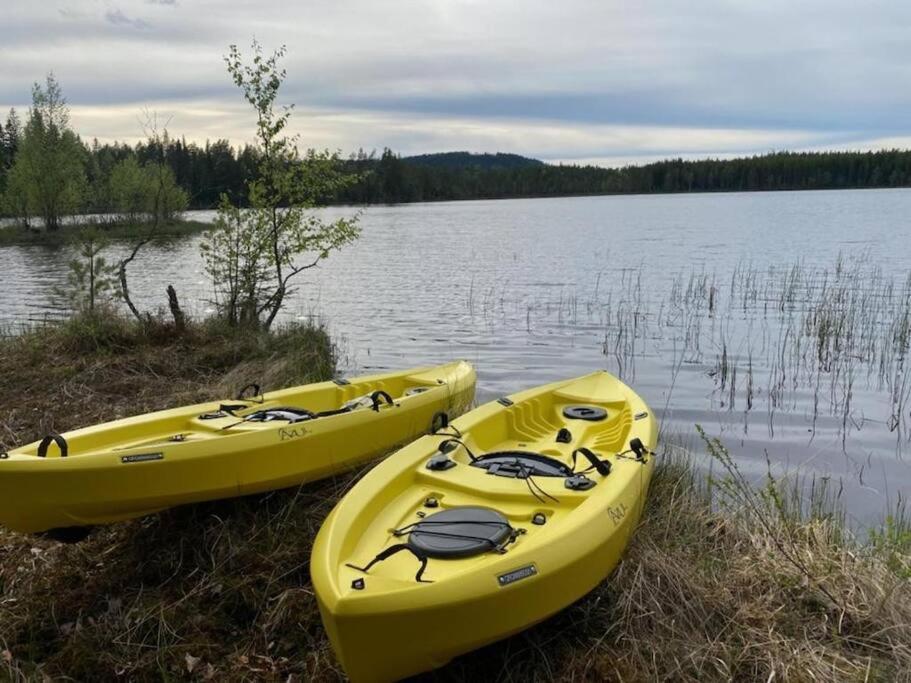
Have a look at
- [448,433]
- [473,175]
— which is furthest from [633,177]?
[448,433]

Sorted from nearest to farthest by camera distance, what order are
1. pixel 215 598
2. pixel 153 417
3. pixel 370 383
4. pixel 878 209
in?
pixel 215 598 < pixel 153 417 < pixel 370 383 < pixel 878 209

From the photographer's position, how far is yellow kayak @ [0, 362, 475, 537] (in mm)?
3951

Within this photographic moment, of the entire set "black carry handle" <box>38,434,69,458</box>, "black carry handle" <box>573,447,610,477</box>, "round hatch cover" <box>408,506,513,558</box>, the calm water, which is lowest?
the calm water

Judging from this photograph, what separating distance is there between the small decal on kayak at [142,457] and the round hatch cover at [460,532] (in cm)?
165

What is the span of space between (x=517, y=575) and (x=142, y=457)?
7.69 feet

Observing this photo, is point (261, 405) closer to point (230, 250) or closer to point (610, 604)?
point (610, 604)

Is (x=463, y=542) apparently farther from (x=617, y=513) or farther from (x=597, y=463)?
(x=597, y=463)

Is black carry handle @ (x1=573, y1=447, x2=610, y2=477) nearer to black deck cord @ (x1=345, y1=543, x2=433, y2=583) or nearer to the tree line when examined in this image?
black deck cord @ (x1=345, y1=543, x2=433, y2=583)

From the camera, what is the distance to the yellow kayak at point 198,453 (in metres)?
3.95

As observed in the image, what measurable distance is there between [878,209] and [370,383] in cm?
4224

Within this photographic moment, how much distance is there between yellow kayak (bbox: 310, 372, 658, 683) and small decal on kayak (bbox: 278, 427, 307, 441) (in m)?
0.75

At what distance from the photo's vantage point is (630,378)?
10.2 metres

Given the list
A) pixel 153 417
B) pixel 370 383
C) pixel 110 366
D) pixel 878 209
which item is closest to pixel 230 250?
pixel 110 366

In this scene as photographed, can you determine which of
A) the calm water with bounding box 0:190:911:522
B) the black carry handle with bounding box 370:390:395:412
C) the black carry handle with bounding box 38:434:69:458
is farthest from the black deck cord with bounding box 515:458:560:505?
the calm water with bounding box 0:190:911:522
